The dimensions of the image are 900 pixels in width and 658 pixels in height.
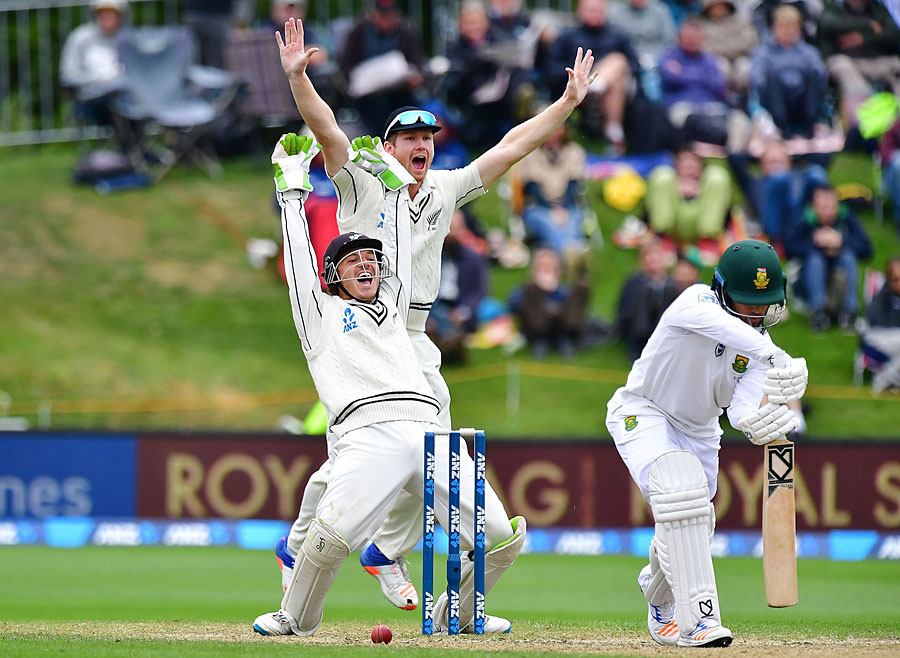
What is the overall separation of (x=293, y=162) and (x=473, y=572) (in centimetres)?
191

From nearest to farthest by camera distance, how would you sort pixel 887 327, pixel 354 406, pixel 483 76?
pixel 354 406
pixel 887 327
pixel 483 76

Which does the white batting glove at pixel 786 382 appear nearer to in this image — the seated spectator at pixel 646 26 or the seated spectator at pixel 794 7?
the seated spectator at pixel 794 7

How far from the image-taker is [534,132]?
22.6ft

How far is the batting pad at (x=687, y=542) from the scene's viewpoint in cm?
587

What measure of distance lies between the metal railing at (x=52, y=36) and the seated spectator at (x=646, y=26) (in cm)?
283

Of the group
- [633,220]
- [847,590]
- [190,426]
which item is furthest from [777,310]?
[633,220]

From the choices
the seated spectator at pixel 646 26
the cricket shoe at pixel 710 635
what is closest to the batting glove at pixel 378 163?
the cricket shoe at pixel 710 635

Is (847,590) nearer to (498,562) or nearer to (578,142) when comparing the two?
(498,562)

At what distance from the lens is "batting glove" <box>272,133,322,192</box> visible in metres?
6.13

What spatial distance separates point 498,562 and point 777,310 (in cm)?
159

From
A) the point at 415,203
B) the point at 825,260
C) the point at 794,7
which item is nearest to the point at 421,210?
the point at 415,203

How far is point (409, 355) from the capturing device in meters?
6.16

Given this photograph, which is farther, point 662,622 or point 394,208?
point 394,208

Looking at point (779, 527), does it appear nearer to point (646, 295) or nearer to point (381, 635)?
point (381, 635)
